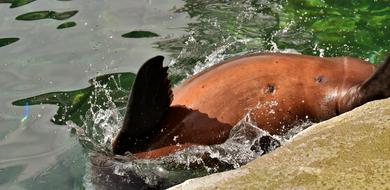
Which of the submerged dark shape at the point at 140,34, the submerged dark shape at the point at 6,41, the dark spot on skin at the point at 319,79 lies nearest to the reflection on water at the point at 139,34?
the submerged dark shape at the point at 140,34

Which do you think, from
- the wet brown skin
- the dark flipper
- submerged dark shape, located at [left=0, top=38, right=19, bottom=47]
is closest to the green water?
submerged dark shape, located at [left=0, top=38, right=19, bottom=47]

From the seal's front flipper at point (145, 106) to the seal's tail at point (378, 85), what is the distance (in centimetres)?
116

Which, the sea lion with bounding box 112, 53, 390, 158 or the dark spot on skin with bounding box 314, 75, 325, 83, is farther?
the dark spot on skin with bounding box 314, 75, 325, 83

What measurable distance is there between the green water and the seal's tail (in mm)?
1917

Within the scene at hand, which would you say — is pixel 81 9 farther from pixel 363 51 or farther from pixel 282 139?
pixel 282 139

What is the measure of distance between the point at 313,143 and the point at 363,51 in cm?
328

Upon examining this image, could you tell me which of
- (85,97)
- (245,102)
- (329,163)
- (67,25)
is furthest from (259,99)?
(67,25)

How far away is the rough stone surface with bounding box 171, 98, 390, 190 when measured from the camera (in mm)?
2664

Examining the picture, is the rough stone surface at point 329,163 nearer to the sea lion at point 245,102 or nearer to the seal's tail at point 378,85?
the seal's tail at point 378,85

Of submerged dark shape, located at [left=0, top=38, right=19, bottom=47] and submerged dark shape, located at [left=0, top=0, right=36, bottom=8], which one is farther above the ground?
submerged dark shape, located at [left=0, top=0, right=36, bottom=8]

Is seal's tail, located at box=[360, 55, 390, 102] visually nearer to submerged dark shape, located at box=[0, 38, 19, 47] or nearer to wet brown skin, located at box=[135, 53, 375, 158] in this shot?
wet brown skin, located at box=[135, 53, 375, 158]

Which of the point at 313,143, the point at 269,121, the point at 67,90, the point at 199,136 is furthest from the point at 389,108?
the point at 67,90

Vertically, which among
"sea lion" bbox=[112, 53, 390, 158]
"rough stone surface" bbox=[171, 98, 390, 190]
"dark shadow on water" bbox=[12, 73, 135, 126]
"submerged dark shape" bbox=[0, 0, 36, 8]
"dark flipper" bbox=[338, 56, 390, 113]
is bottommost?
"dark shadow on water" bbox=[12, 73, 135, 126]

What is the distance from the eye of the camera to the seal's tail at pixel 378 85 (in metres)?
3.78
